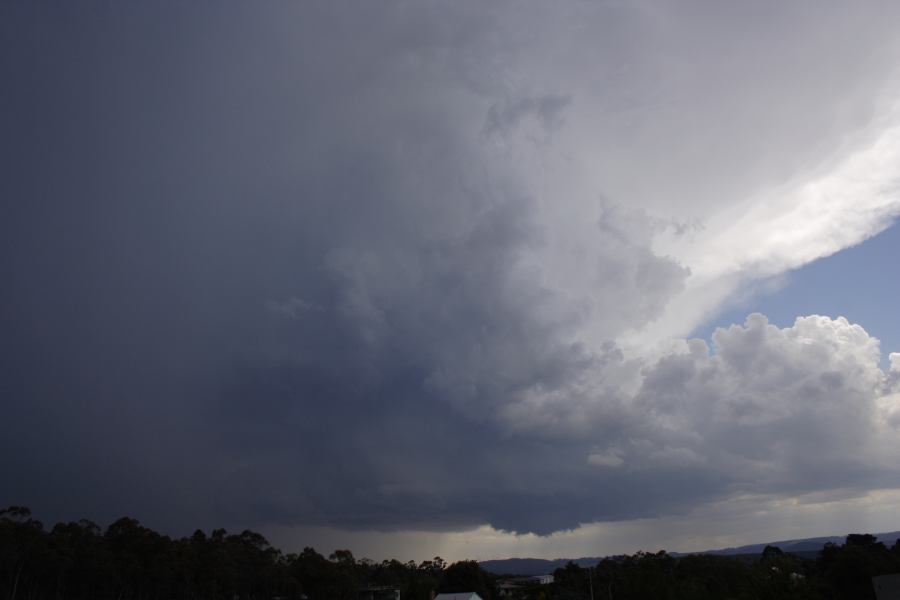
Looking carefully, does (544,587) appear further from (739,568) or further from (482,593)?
(739,568)

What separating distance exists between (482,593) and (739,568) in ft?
183

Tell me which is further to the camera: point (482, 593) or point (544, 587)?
point (544, 587)

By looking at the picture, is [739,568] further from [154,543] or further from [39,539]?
[39,539]

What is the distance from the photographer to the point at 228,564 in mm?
109750

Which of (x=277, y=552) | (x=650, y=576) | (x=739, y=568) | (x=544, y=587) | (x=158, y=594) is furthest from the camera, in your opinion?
(x=544, y=587)

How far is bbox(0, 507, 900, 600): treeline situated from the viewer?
81125mm

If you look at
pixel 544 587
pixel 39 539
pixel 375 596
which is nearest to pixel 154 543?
pixel 39 539

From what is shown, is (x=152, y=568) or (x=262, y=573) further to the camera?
(x=262, y=573)

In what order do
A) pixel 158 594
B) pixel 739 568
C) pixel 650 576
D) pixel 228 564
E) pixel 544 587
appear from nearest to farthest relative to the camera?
pixel 650 576 < pixel 158 594 < pixel 228 564 < pixel 739 568 < pixel 544 587

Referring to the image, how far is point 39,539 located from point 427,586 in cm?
7830

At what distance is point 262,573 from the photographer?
118 m

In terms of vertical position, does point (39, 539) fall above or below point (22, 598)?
above

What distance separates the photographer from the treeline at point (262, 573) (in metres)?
81.1

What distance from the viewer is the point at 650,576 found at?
8381 centimetres
